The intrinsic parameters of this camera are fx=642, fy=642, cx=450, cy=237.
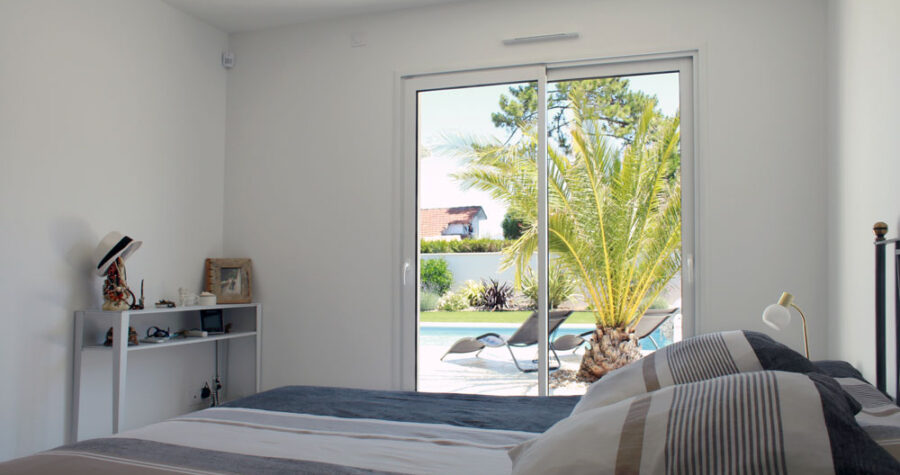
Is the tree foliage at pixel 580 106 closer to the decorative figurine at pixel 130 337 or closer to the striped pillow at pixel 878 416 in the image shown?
the striped pillow at pixel 878 416

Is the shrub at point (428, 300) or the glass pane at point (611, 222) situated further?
the shrub at point (428, 300)

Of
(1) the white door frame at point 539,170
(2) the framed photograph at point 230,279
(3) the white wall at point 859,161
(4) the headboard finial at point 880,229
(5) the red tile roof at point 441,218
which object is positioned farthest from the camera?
(2) the framed photograph at point 230,279

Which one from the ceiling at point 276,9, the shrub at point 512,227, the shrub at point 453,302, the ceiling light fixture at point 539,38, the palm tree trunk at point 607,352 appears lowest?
the palm tree trunk at point 607,352

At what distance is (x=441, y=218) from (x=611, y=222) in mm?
1057

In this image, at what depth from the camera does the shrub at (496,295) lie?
3.77m

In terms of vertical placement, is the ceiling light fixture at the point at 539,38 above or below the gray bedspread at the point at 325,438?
above

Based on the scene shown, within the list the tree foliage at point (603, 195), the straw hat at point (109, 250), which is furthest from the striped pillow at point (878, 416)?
the straw hat at point (109, 250)

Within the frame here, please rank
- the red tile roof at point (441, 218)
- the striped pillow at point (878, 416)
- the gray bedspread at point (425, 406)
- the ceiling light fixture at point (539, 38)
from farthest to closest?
the red tile roof at point (441, 218), the ceiling light fixture at point (539, 38), the gray bedspread at point (425, 406), the striped pillow at point (878, 416)

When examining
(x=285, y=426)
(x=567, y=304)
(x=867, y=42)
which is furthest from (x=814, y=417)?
(x=567, y=304)

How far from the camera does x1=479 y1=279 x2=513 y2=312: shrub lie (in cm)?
377

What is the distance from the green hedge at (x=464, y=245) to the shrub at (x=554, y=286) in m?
0.24

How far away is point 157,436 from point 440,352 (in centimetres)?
231

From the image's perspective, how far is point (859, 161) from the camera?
2617mm

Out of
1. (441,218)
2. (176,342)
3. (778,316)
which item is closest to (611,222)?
(441,218)
